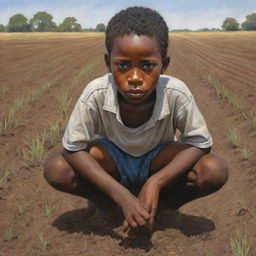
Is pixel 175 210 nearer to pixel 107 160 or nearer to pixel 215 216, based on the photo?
pixel 215 216

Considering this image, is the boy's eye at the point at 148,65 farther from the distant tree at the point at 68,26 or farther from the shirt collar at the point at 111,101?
the distant tree at the point at 68,26

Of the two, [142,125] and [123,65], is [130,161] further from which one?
[123,65]

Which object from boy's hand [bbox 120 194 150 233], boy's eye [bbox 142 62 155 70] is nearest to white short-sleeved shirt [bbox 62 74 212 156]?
boy's eye [bbox 142 62 155 70]

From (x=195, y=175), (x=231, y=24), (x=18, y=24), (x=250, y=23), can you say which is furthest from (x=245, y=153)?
(x=250, y=23)

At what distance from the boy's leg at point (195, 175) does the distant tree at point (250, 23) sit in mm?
82077

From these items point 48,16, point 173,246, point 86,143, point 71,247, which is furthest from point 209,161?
point 48,16

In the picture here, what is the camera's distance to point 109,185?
6.61 ft

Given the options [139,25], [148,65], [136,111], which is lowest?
[136,111]

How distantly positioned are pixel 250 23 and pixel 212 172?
8310 centimetres

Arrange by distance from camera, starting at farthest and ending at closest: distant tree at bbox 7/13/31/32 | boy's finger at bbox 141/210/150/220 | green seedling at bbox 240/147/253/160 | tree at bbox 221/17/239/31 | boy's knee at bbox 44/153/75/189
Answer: tree at bbox 221/17/239/31, distant tree at bbox 7/13/31/32, green seedling at bbox 240/147/253/160, boy's knee at bbox 44/153/75/189, boy's finger at bbox 141/210/150/220

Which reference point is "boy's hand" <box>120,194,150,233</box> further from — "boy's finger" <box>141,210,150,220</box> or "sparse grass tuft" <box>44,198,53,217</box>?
"sparse grass tuft" <box>44,198,53,217</box>

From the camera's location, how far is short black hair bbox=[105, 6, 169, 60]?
1978mm

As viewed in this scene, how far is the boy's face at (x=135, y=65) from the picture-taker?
6.41ft

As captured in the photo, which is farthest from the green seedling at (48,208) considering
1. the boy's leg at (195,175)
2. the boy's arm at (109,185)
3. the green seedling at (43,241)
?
the boy's leg at (195,175)
